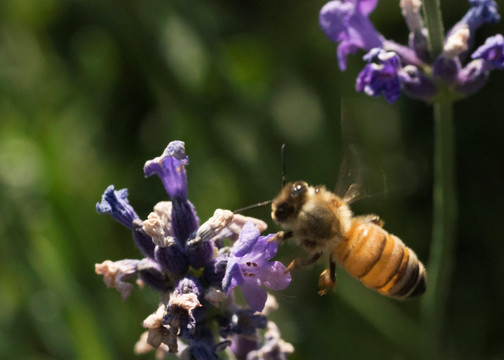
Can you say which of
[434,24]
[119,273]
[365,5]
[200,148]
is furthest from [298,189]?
[200,148]

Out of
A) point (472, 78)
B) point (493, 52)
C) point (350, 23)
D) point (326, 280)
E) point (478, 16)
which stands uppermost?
point (350, 23)

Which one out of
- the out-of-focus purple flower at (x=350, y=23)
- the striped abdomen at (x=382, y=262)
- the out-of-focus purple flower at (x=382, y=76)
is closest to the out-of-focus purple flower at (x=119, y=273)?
the striped abdomen at (x=382, y=262)

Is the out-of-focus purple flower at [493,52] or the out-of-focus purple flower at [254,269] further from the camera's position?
the out-of-focus purple flower at [493,52]

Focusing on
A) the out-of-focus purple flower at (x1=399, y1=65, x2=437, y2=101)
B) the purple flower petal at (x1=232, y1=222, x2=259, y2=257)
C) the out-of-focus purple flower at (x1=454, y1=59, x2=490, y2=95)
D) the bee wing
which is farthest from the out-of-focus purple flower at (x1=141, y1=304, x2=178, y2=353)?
the out-of-focus purple flower at (x1=454, y1=59, x2=490, y2=95)

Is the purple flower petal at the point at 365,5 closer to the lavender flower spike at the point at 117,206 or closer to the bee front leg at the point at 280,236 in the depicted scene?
the bee front leg at the point at 280,236

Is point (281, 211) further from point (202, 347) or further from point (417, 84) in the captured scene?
point (417, 84)

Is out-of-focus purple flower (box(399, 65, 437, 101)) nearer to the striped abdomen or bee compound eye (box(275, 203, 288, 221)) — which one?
the striped abdomen

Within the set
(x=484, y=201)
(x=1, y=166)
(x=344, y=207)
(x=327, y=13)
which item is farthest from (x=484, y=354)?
(x=1, y=166)

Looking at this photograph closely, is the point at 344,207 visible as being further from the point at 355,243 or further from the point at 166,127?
the point at 166,127
